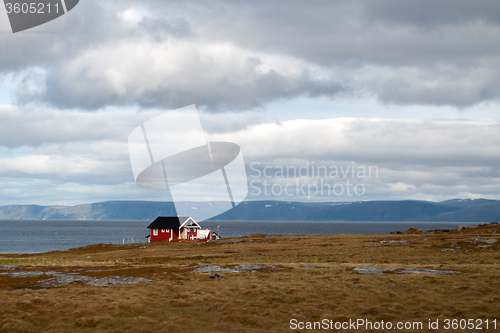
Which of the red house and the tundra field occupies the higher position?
the tundra field

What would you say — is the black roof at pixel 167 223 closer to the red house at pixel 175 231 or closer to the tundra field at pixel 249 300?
the red house at pixel 175 231

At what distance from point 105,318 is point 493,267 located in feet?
82.6

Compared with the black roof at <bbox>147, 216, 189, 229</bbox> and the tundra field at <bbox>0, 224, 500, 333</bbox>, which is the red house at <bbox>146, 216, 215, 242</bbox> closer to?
the black roof at <bbox>147, 216, 189, 229</bbox>

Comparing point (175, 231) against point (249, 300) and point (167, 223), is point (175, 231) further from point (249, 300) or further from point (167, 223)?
point (249, 300)

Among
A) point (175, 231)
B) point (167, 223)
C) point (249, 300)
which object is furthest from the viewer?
point (167, 223)

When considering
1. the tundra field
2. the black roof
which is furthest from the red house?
the tundra field

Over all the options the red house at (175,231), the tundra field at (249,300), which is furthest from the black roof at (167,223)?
the tundra field at (249,300)

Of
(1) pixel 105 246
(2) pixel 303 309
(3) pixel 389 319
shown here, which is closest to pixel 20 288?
(2) pixel 303 309

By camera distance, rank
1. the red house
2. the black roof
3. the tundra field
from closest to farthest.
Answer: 1. the tundra field
2. the red house
3. the black roof

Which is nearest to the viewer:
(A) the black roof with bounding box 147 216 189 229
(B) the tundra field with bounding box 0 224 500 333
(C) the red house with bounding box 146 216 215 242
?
(B) the tundra field with bounding box 0 224 500 333

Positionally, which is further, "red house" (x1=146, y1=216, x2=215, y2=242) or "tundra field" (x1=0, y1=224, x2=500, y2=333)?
"red house" (x1=146, y1=216, x2=215, y2=242)

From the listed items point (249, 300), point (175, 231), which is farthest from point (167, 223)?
point (249, 300)

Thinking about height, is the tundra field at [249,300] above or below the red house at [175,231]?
above

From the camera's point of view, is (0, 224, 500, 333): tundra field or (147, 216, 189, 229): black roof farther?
(147, 216, 189, 229): black roof
